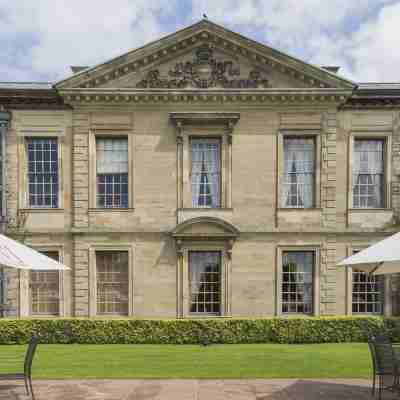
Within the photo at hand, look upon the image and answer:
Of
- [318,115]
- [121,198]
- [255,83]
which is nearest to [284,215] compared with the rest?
[318,115]

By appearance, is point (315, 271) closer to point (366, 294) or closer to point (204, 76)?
point (366, 294)

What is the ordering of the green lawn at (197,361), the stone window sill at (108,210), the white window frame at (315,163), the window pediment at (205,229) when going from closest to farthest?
1. the green lawn at (197,361)
2. the window pediment at (205,229)
3. the stone window sill at (108,210)
4. the white window frame at (315,163)

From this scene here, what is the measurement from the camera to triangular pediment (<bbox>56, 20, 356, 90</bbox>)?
15.3 m

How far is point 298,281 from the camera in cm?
1577

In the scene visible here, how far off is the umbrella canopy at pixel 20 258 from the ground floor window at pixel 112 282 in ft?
25.2

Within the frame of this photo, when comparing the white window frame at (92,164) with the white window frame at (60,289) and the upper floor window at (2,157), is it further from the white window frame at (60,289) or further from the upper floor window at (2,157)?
the upper floor window at (2,157)

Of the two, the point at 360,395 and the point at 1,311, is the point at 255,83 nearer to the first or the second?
the point at 360,395

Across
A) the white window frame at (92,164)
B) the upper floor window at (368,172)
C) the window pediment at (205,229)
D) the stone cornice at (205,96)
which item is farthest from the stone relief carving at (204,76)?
the window pediment at (205,229)

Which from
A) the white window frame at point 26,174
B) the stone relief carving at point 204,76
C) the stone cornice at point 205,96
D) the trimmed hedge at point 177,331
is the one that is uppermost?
the stone relief carving at point 204,76

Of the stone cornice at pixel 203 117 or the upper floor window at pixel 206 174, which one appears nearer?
the stone cornice at pixel 203 117

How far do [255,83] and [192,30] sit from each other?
3270 millimetres

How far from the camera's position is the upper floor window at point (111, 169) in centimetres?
1582

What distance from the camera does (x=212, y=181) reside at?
52.1 feet

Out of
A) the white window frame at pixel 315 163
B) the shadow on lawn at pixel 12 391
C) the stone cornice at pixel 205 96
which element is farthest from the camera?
the white window frame at pixel 315 163
